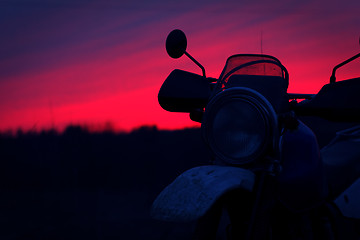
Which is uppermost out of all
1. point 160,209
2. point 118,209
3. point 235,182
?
point 235,182

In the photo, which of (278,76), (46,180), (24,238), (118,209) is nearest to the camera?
(278,76)

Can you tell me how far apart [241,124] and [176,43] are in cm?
101

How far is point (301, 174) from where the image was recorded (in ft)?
5.70

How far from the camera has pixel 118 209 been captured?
12.3m

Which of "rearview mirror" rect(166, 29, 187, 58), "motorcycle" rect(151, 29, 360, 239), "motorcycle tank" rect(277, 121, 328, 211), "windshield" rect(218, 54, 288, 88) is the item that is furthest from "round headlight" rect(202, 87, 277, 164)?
"rearview mirror" rect(166, 29, 187, 58)

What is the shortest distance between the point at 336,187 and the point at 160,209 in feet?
3.78

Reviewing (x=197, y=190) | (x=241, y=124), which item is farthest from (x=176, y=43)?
(x=197, y=190)

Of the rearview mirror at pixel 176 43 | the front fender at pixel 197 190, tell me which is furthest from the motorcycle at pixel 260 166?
the rearview mirror at pixel 176 43

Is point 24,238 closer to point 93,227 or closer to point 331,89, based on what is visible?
point 93,227

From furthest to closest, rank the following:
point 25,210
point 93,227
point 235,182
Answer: point 25,210
point 93,227
point 235,182

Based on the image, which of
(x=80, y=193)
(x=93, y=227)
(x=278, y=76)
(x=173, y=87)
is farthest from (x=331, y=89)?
(x=80, y=193)

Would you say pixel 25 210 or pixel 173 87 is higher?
pixel 173 87

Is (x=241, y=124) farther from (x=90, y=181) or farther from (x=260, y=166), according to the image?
(x=90, y=181)

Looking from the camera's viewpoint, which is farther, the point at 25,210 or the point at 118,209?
the point at 25,210
